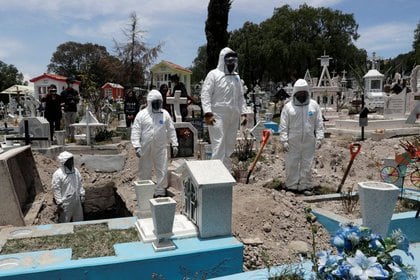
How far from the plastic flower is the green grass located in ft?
8.74

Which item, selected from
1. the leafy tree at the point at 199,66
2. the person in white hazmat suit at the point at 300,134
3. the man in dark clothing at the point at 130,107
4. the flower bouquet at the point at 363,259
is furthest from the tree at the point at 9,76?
the flower bouquet at the point at 363,259

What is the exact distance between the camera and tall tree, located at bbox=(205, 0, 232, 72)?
13266 mm

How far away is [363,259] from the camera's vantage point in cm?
181

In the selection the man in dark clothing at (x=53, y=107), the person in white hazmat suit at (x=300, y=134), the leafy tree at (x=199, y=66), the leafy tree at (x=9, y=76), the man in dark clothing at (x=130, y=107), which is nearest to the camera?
the person in white hazmat suit at (x=300, y=134)

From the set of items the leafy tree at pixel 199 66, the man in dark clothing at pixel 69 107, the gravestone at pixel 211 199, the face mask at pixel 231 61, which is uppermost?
the leafy tree at pixel 199 66

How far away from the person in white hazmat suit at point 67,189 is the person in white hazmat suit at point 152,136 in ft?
3.73

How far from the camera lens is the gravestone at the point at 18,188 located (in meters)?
5.57

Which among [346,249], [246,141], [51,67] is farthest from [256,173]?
[51,67]

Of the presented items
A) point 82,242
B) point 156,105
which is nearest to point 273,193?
point 156,105

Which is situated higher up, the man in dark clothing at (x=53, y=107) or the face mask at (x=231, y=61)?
the face mask at (x=231, y=61)

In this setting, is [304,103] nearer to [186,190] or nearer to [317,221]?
[317,221]

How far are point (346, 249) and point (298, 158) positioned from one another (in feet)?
16.4

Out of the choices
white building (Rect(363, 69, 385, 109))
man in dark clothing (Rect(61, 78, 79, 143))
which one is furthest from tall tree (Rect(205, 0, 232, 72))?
white building (Rect(363, 69, 385, 109))

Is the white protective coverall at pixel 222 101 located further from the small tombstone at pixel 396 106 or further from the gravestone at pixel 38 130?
the small tombstone at pixel 396 106
